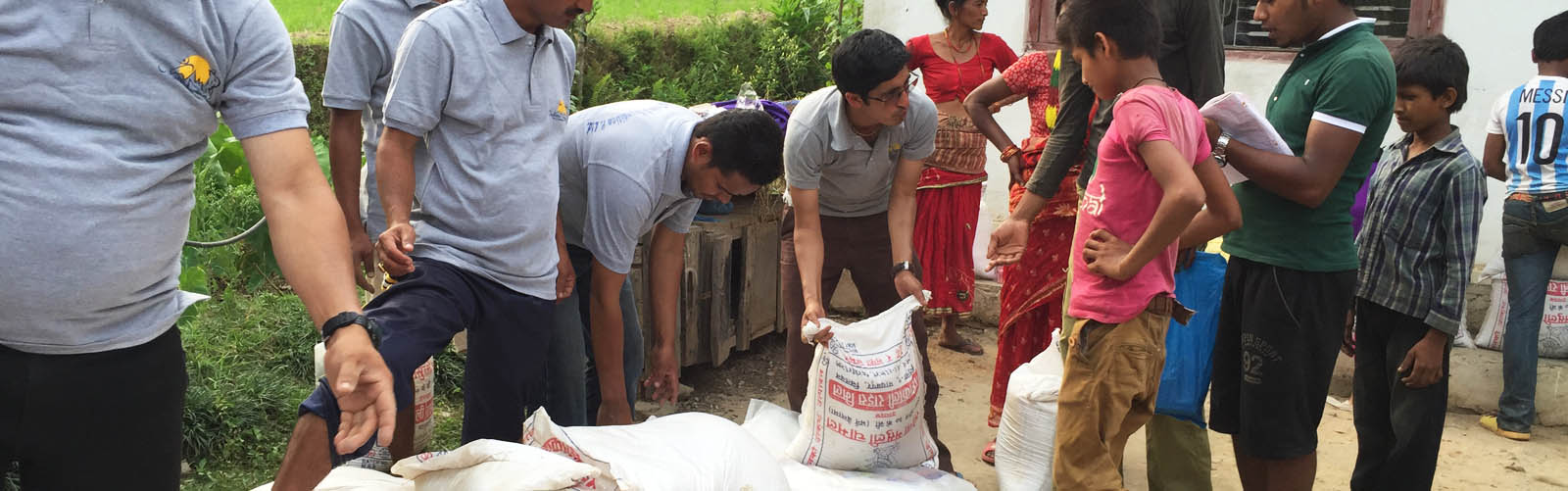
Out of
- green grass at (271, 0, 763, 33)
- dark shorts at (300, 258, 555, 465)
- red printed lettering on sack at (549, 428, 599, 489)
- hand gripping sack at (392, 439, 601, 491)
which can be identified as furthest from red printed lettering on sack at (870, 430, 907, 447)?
green grass at (271, 0, 763, 33)

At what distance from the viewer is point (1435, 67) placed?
9.25ft

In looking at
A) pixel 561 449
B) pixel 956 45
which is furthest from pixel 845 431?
pixel 956 45

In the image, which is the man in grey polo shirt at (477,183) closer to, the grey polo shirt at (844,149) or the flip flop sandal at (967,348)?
the grey polo shirt at (844,149)

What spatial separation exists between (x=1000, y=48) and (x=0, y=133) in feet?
12.5

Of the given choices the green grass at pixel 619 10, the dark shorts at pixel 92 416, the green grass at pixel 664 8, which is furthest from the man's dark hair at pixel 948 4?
the green grass at pixel 664 8

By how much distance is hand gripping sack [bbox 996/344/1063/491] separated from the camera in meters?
3.05

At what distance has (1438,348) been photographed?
271 cm

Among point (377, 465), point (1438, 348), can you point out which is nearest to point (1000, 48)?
point (1438, 348)

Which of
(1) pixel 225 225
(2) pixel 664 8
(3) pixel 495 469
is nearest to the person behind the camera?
(3) pixel 495 469

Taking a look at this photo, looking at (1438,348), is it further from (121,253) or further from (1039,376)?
(121,253)

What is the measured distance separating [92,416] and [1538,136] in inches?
169

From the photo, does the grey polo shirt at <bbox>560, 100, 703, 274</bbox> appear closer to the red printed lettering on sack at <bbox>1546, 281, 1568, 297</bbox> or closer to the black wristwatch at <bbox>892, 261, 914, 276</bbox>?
the black wristwatch at <bbox>892, 261, 914, 276</bbox>

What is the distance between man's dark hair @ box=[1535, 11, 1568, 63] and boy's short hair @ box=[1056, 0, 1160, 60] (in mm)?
2338

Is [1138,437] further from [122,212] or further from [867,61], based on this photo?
[122,212]
